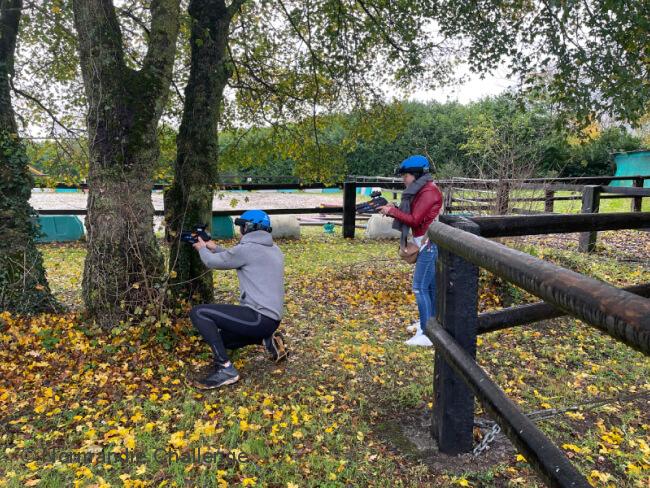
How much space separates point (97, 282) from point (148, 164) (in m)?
1.23

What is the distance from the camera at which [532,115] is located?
26125mm

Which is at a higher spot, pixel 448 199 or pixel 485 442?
pixel 448 199

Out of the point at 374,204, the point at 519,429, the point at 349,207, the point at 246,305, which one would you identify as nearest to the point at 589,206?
the point at 349,207

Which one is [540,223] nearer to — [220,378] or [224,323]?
[224,323]

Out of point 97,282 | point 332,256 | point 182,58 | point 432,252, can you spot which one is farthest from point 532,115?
point 97,282

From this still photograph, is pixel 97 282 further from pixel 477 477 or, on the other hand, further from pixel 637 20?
pixel 637 20

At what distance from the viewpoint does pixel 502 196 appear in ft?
25.9

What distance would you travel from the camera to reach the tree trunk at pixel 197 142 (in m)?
5.21

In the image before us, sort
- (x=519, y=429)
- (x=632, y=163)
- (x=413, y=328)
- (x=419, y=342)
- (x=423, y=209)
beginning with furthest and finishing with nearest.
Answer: (x=632, y=163)
(x=413, y=328)
(x=419, y=342)
(x=423, y=209)
(x=519, y=429)

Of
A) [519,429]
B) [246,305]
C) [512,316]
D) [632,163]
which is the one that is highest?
[632,163]

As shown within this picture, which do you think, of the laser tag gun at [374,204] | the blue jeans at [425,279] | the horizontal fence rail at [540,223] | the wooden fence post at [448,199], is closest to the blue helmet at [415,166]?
the laser tag gun at [374,204]

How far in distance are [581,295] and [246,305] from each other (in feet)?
10.8

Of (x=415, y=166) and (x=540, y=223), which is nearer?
(x=540, y=223)

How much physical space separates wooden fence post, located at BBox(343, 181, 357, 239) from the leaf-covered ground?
20.9ft
